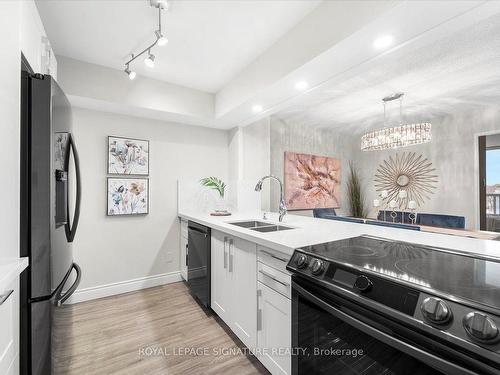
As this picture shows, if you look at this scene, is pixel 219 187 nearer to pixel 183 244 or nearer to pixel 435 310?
pixel 183 244

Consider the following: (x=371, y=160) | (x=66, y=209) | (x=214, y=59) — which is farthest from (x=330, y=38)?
(x=371, y=160)

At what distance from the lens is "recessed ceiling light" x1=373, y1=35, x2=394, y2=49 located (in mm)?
1433

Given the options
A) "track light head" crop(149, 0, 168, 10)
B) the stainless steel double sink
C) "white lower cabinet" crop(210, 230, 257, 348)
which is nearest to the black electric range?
"white lower cabinet" crop(210, 230, 257, 348)

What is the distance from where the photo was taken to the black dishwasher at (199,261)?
2182 mm

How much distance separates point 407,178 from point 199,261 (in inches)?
168

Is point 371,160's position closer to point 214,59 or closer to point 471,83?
point 471,83

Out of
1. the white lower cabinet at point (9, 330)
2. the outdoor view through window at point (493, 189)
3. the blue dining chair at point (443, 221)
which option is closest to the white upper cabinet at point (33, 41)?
the white lower cabinet at point (9, 330)

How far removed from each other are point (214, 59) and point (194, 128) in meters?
1.13

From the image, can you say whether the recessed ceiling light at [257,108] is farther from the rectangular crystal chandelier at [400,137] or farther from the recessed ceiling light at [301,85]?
the rectangular crystal chandelier at [400,137]

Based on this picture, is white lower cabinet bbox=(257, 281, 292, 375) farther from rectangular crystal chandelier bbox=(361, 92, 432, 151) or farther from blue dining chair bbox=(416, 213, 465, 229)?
blue dining chair bbox=(416, 213, 465, 229)

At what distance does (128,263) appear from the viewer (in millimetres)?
2764

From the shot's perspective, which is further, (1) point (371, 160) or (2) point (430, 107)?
(1) point (371, 160)

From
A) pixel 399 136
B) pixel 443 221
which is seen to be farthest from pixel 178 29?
pixel 443 221

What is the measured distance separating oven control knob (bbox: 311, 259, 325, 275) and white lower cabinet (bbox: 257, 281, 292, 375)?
31 centimetres
